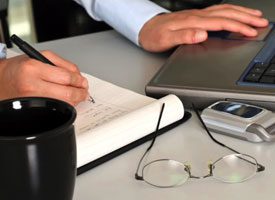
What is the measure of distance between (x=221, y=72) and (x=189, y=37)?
16 cm

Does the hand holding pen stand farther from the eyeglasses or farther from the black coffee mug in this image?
the black coffee mug

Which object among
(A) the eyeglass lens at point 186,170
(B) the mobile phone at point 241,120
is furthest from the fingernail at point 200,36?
(A) the eyeglass lens at point 186,170

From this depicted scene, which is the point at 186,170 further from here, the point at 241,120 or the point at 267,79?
the point at 267,79

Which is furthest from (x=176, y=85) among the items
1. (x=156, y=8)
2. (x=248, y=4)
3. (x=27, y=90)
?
(x=248, y=4)

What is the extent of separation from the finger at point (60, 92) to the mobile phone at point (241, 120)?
0.60 ft

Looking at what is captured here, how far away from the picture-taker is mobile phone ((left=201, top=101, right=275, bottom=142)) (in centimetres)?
73

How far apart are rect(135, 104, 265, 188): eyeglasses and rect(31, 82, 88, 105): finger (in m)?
0.16

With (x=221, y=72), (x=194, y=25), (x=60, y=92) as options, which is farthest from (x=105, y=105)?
(x=194, y=25)

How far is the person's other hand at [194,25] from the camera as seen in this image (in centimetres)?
103

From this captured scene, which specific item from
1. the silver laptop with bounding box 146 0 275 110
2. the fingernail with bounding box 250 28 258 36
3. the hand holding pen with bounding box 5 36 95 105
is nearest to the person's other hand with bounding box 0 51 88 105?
the hand holding pen with bounding box 5 36 95 105

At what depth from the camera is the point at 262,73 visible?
33.1 inches

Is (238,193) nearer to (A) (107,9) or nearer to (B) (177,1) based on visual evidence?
(A) (107,9)

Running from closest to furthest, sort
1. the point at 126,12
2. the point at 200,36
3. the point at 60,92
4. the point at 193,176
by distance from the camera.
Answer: the point at 193,176 < the point at 60,92 < the point at 200,36 < the point at 126,12

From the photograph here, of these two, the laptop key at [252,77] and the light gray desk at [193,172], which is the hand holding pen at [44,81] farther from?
the laptop key at [252,77]
